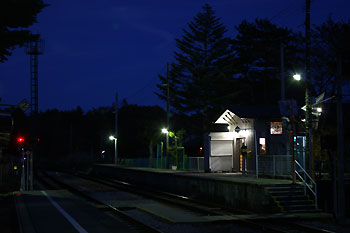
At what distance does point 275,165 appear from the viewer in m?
22.1

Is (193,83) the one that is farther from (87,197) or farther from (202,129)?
(87,197)

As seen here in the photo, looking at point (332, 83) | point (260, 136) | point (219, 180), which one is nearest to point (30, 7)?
point (219, 180)

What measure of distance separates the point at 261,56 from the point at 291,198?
39.7 m

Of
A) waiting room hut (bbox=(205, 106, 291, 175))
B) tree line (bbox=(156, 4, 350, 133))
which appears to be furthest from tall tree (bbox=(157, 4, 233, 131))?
waiting room hut (bbox=(205, 106, 291, 175))

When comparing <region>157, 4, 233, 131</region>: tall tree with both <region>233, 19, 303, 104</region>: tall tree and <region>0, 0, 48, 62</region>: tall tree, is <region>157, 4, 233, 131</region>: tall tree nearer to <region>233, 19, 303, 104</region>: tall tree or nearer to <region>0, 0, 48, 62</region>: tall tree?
<region>233, 19, 303, 104</region>: tall tree

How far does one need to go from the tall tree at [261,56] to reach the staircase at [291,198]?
3655 centimetres

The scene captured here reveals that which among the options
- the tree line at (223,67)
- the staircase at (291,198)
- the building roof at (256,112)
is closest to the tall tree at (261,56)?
the tree line at (223,67)

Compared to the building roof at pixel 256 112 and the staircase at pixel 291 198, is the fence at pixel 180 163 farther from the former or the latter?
the staircase at pixel 291 198

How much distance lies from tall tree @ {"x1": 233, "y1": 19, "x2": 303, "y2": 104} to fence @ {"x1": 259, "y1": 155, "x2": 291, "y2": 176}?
30796mm

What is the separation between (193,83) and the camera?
5472 centimetres

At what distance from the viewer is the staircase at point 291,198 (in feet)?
53.8

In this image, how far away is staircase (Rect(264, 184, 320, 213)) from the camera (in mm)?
16391

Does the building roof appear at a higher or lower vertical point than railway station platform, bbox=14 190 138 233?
higher

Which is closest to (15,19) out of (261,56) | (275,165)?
(275,165)
